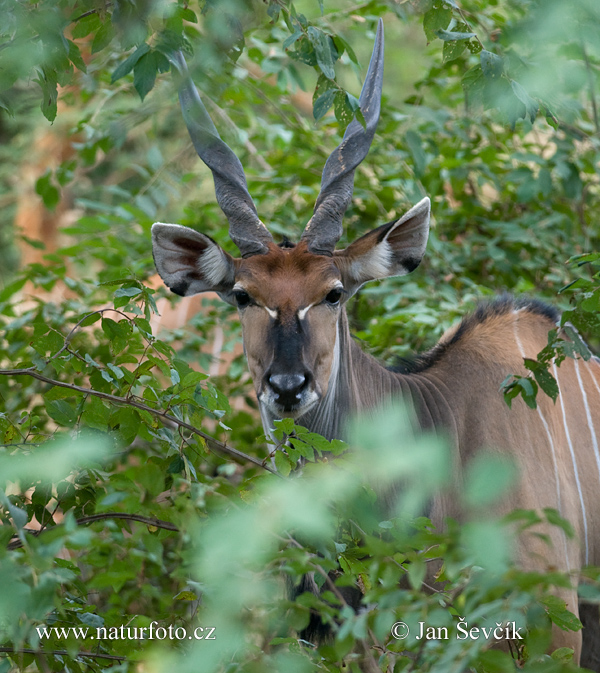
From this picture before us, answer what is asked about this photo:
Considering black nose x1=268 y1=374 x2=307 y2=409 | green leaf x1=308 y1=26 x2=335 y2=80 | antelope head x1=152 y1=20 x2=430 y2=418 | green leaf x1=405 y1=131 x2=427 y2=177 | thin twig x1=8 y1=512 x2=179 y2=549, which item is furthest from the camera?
green leaf x1=405 y1=131 x2=427 y2=177

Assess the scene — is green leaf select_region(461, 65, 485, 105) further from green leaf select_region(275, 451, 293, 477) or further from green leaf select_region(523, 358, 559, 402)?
green leaf select_region(275, 451, 293, 477)

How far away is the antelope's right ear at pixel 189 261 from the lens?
260 cm

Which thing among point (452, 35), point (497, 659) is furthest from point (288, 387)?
point (497, 659)

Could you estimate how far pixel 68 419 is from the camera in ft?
6.15

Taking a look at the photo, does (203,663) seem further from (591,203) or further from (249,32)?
(591,203)

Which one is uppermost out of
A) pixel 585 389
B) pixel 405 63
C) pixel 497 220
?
pixel 405 63

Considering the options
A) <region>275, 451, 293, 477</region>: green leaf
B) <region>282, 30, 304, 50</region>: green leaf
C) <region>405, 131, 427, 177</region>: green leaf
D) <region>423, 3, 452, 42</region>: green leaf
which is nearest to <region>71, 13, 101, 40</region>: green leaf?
<region>282, 30, 304, 50</region>: green leaf

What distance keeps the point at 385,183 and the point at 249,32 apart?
3.68ft

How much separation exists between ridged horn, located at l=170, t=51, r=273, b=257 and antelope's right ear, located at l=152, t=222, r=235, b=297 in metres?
0.09

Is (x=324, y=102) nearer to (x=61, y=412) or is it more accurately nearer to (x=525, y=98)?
(x=525, y=98)

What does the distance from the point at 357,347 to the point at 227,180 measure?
74 centimetres

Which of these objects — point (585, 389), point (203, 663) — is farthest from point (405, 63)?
point (203, 663)

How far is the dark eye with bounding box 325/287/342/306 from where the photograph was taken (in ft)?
8.13

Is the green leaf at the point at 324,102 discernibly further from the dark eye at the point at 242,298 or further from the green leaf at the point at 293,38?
the dark eye at the point at 242,298
